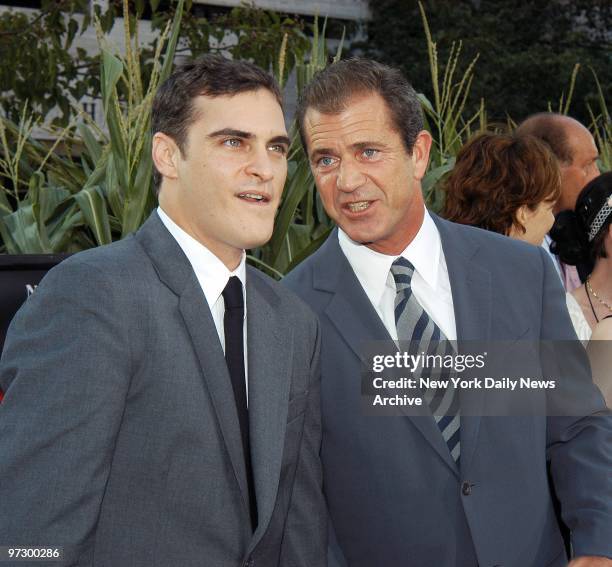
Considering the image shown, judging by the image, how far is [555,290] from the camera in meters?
2.61

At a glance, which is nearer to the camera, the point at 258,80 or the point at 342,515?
the point at 258,80

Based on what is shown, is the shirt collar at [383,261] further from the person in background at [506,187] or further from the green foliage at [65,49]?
the green foliage at [65,49]

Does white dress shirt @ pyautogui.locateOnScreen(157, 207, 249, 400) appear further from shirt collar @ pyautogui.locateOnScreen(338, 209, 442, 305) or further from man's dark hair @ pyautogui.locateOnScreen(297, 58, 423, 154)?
man's dark hair @ pyautogui.locateOnScreen(297, 58, 423, 154)

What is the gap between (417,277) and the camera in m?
2.61

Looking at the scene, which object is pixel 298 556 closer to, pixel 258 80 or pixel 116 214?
pixel 258 80

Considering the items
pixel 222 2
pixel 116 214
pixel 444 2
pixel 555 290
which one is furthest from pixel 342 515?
pixel 222 2

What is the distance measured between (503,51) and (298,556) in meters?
25.4

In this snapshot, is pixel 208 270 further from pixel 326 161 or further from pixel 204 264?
pixel 326 161

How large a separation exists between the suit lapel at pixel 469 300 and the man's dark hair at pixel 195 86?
0.73 metres

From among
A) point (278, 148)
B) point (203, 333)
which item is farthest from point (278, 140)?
point (203, 333)

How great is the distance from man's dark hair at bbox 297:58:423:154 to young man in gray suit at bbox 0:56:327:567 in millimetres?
445

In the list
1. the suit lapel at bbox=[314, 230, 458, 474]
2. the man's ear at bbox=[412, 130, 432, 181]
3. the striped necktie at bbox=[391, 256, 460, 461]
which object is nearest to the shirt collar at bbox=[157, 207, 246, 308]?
the suit lapel at bbox=[314, 230, 458, 474]

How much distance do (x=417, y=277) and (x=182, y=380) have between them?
95cm

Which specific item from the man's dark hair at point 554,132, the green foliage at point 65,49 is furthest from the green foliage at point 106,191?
the green foliage at point 65,49
